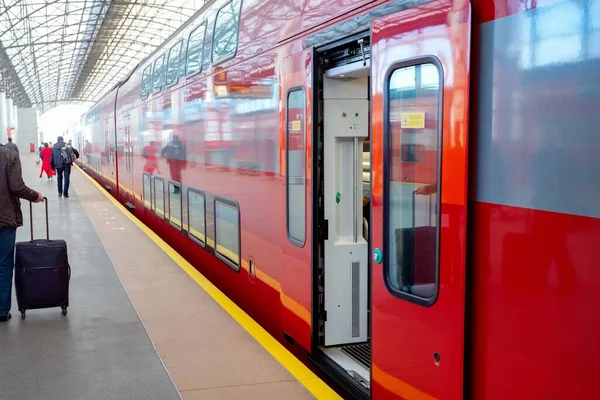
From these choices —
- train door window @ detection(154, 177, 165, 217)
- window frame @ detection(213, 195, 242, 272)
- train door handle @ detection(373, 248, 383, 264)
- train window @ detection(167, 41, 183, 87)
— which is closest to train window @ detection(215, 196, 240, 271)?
window frame @ detection(213, 195, 242, 272)

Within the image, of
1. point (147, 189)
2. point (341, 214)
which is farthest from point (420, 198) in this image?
point (147, 189)

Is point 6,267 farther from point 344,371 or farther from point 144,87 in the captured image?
point 144,87

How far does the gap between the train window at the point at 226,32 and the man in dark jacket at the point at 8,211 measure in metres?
2.14

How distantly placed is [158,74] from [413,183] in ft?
24.9

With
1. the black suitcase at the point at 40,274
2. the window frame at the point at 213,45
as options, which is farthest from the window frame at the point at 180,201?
the black suitcase at the point at 40,274

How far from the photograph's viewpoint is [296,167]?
4.62m

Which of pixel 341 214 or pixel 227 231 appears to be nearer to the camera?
pixel 341 214

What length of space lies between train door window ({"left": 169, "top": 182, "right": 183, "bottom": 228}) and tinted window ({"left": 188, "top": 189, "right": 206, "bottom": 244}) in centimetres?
64

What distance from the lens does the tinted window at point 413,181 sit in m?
2.93

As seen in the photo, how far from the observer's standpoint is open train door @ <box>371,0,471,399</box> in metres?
2.76

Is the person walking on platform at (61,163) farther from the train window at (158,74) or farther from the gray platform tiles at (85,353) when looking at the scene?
the gray platform tiles at (85,353)

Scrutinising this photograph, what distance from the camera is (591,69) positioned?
217cm

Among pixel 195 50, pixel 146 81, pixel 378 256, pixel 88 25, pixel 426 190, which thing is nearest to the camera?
pixel 426 190

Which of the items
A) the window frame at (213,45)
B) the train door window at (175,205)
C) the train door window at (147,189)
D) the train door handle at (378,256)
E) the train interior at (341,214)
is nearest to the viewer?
the train door handle at (378,256)
